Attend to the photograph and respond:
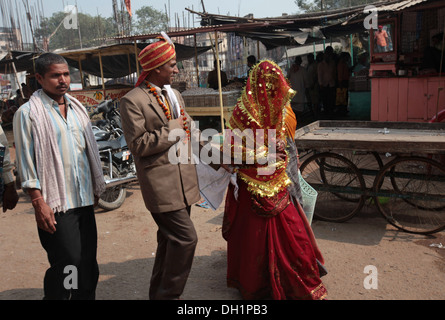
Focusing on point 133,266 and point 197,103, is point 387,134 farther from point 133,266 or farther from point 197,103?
point 197,103

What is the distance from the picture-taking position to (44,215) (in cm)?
235

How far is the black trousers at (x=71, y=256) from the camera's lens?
2.49m

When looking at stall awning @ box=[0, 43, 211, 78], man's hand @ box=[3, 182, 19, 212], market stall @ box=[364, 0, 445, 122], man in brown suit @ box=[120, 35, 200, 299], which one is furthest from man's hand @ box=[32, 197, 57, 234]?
stall awning @ box=[0, 43, 211, 78]

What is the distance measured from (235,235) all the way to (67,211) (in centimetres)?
128

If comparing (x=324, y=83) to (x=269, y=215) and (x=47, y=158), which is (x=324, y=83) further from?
(x=47, y=158)

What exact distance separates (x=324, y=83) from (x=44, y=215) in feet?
35.1

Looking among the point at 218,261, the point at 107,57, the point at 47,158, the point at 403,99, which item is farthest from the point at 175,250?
the point at 107,57

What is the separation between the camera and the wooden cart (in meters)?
3.98

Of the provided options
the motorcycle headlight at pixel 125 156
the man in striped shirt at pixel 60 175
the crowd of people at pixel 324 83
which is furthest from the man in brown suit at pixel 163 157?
the crowd of people at pixel 324 83

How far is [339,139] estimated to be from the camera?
416 cm

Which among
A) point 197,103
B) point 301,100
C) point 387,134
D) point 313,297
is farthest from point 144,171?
point 301,100

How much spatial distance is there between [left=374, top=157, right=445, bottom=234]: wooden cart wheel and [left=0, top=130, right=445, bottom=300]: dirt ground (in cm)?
18

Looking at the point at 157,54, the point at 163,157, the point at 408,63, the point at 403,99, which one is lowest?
the point at 403,99

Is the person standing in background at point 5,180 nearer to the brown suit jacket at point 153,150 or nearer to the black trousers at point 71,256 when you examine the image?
the black trousers at point 71,256
